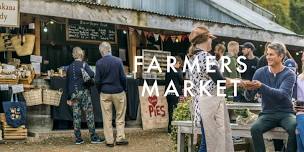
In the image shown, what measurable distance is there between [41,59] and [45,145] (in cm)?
211

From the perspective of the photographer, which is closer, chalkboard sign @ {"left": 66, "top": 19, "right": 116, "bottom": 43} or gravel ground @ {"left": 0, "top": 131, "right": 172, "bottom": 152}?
gravel ground @ {"left": 0, "top": 131, "right": 172, "bottom": 152}

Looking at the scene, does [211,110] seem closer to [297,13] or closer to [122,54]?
[122,54]

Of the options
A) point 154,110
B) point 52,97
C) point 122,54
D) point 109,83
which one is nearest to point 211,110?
point 109,83

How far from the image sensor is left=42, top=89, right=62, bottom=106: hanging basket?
11.4 metres

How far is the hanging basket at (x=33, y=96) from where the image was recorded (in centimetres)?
1119

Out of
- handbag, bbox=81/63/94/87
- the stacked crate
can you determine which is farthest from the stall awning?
the stacked crate

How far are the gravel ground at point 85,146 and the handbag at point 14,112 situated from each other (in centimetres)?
49

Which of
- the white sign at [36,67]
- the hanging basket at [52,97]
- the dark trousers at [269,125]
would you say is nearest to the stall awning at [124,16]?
the white sign at [36,67]

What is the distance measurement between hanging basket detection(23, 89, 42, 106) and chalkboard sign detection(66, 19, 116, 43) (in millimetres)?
2174

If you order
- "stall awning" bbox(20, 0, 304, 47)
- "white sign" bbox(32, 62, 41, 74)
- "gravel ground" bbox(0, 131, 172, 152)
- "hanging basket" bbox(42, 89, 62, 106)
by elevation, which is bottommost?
"gravel ground" bbox(0, 131, 172, 152)

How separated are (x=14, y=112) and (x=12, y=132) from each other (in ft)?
1.35

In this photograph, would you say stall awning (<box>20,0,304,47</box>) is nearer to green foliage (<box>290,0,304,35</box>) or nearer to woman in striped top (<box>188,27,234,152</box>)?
woman in striped top (<box>188,27,234,152</box>)

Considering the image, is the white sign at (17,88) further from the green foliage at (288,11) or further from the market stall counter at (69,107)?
the green foliage at (288,11)

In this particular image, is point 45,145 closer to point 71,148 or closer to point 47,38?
point 71,148
